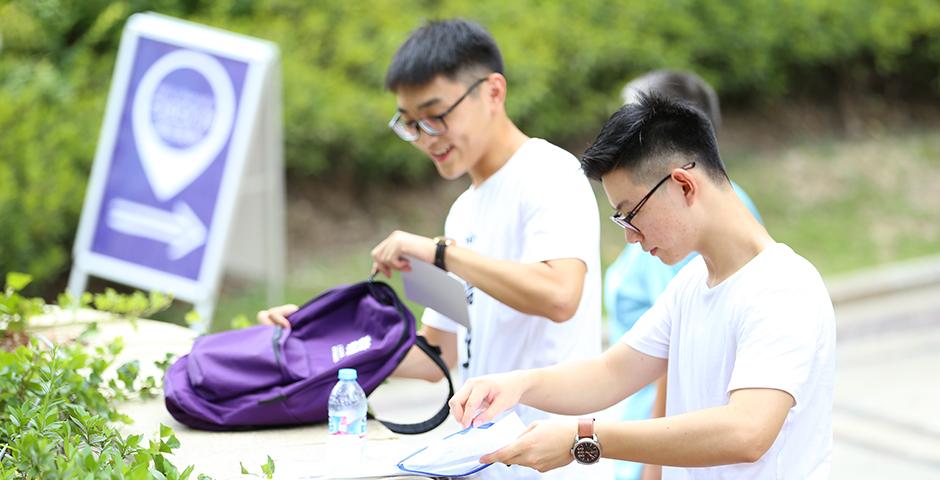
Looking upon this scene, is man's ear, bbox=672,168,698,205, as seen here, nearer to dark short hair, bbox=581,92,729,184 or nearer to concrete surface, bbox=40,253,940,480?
dark short hair, bbox=581,92,729,184

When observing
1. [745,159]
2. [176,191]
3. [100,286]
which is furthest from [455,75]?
[745,159]

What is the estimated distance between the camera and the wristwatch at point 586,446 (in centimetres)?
234

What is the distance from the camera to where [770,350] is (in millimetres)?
2295

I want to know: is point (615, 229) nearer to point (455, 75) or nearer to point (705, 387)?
point (455, 75)

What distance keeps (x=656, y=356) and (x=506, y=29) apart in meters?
6.91

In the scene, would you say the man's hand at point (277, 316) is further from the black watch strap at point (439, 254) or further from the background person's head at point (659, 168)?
the background person's head at point (659, 168)

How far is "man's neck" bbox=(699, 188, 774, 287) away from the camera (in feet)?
8.09

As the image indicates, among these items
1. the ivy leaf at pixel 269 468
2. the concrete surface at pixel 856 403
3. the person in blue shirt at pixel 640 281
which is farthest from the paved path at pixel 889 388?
the ivy leaf at pixel 269 468

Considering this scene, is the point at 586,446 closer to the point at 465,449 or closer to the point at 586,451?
the point at 586,451

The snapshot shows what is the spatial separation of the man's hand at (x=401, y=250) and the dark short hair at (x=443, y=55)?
1.61 feet

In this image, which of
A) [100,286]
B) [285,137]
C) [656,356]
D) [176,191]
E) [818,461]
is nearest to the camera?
[818,461]

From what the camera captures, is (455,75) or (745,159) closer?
(455,75)

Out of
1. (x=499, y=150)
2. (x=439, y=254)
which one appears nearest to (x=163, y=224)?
(x=499, y=150)

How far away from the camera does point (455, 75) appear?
3303 millimetres
